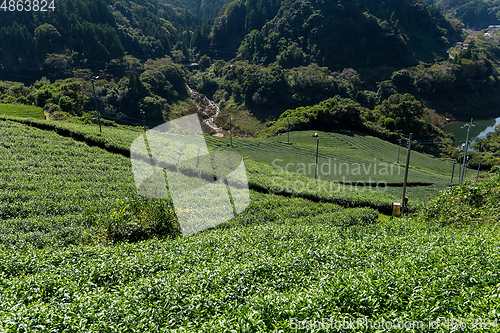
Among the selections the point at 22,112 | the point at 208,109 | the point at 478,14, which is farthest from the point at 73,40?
the point at 478,14

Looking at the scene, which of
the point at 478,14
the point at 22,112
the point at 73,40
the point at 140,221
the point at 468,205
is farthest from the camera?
the point at 478,14

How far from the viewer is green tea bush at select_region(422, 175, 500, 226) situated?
1289cm

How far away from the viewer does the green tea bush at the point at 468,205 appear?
42.3 feet

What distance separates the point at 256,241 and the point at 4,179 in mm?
17391

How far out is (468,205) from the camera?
14.2m

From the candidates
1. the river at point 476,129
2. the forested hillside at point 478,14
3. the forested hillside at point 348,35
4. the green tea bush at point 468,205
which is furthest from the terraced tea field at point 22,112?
the forested hillside at point 478,14

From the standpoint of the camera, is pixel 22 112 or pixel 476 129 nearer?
pixel 22 112

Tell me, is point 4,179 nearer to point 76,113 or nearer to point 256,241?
point 256,241

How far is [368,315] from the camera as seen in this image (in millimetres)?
5668

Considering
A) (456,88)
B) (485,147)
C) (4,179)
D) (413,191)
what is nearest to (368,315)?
(4,179)

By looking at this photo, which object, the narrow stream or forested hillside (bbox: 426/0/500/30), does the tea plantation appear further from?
forested hillside (bbox: 426/0/500/30)

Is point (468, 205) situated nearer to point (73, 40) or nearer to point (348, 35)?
point (348, 35)

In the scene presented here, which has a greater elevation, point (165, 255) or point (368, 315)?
point (368, 315)

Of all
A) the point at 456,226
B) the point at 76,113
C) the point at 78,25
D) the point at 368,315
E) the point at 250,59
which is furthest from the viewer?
the point at 250,59
